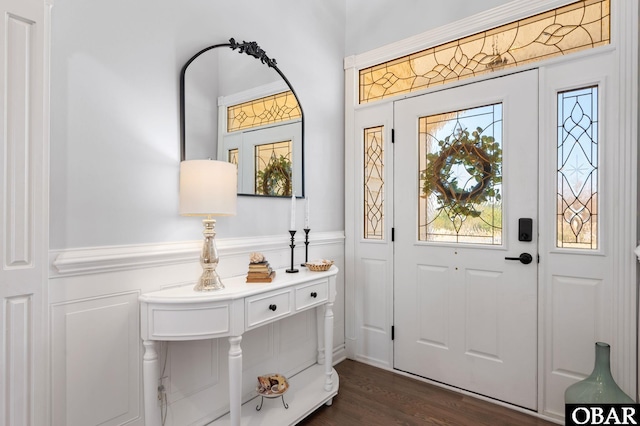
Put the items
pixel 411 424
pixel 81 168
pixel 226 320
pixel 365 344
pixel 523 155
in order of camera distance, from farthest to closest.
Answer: pixel 365 344, pixel 523 155, pixel 411 424, pixel 226 320, pixel 81 168

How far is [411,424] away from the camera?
2.04 metres

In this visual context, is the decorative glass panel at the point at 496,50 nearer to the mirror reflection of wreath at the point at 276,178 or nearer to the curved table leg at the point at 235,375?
the mirror reflection of wreath at the point at 276,178

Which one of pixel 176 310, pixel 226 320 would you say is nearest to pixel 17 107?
pixel 176 310

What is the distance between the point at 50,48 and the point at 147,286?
1.06 metres

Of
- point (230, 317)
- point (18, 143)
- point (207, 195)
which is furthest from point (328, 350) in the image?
point (18, 143)

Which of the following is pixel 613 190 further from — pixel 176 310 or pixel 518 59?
pixel 176 310

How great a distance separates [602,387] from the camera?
5.70 ft

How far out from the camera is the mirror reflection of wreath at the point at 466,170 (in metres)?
2.31

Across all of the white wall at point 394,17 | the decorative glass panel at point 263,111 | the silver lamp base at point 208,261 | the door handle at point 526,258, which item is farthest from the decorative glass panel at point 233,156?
the door handle at point 526,258

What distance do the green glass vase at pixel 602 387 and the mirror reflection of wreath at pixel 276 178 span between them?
6.38 feet

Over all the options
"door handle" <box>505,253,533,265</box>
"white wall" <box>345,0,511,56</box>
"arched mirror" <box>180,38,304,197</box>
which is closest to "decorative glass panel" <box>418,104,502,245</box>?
"door handle" <box>505,253,533,265</box>

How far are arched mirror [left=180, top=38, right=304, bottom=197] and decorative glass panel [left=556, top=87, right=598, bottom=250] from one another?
163 cm

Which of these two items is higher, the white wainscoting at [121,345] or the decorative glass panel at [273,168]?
the decorative glass panel at [273,168]

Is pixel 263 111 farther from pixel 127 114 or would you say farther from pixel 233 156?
pixel 127 114
